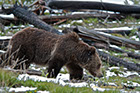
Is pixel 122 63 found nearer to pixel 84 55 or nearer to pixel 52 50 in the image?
pixel 84 55

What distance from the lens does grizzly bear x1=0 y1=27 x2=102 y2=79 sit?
22.6 feet

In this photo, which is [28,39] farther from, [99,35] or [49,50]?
[99,35]

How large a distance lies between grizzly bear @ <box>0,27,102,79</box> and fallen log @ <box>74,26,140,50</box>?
274 cm

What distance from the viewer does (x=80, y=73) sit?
278 inches

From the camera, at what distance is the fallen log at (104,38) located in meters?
9.78

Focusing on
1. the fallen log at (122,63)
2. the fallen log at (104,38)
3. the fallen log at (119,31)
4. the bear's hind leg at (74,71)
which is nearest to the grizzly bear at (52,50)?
the bear's hind leg at (74,71)

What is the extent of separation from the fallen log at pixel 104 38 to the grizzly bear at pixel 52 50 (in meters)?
2.74

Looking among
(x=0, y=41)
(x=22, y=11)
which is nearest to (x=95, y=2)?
(x=22, y=11)

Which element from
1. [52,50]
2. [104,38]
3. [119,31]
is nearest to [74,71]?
[52,50]

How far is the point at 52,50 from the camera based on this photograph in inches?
273

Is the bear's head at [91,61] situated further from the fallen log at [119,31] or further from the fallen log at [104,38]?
the fallen log at [119,31]

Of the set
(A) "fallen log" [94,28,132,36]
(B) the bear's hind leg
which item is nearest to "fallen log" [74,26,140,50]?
(A) "fallen log" [94,28,132,36]

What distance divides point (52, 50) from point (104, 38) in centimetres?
384

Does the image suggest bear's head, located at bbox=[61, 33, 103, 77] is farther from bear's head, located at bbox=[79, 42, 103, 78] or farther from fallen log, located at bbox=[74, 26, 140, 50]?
fallen log, located at bbox=[74, 26, 140, 50]
